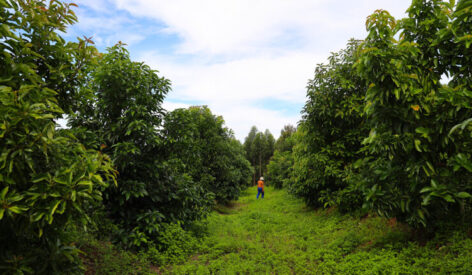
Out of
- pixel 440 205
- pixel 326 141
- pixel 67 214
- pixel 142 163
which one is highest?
pixel 326 141

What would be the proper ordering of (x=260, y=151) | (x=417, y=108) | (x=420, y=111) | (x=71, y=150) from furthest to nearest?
(x=260, y=151) → (x=420, y=111) → (x=417, y=108) → (x=71, y=150)

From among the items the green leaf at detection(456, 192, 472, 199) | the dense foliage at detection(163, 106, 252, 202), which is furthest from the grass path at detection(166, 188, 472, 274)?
the dense foliage at detection(163, 106, 252, 202)

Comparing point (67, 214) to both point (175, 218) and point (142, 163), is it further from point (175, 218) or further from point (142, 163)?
point (175, 218)

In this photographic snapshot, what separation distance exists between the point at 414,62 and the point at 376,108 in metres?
1.10

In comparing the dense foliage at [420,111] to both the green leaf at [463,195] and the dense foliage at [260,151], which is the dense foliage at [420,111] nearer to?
the green leaf at [463,195]

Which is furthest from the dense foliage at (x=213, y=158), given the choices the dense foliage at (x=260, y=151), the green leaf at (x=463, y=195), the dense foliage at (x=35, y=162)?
the dense foliage at (x=260, y=151)

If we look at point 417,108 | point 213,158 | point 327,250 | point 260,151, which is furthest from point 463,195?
point 260,151

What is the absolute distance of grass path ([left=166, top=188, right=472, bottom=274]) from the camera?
13.0 ft

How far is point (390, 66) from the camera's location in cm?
361

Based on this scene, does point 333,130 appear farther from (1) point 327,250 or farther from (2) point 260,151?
(2) point 260,151

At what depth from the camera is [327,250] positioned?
220 inches

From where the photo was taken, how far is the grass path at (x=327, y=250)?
13.0 feet

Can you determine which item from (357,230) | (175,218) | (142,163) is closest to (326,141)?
(357,230)

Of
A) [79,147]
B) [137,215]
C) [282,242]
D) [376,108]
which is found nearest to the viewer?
[79,147]
